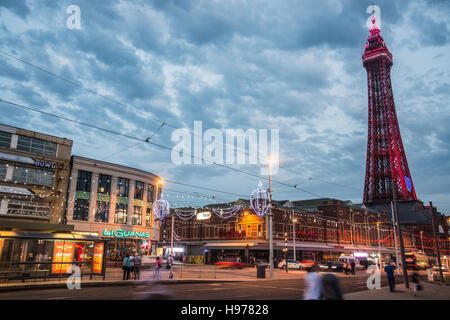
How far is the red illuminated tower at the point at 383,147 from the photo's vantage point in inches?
4840

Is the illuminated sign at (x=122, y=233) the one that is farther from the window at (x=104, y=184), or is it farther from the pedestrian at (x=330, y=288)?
the pedestrian at (x=330, y=288)

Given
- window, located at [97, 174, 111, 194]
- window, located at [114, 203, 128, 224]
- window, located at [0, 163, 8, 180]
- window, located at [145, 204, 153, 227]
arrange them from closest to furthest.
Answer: window, located at [0, 163, 8, 180] < window, located at [97, 174, 111, 194] < window, located at [114, 203, 128, 224] < window, located at [145, 204, 153, 227]

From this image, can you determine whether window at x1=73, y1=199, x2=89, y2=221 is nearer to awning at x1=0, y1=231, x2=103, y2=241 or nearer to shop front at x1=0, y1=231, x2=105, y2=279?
shop front at x1=0, y1=231, x2=105, y2=279

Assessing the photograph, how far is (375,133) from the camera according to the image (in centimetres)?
12788

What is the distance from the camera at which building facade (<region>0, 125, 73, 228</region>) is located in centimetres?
3488

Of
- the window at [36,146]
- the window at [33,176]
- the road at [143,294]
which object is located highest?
the window at [36,146]

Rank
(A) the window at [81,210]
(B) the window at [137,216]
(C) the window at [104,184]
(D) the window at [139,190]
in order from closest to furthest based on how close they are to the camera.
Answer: (A) the window at [81,210] → (C) the window at [104,184] → (B) the window at [137,216] → (D) the window at [139,190]

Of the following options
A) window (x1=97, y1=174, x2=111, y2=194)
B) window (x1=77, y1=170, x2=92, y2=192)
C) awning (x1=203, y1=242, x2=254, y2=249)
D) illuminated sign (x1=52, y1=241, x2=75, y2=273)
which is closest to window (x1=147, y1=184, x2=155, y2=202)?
window (x1=97, y1=174, x2=111, y2=194)

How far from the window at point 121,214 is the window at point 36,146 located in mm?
10782

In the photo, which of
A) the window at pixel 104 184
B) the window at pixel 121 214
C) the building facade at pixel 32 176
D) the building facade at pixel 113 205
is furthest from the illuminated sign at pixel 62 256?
the window at pixel 121 214

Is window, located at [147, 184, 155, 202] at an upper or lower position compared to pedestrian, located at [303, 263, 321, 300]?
upper

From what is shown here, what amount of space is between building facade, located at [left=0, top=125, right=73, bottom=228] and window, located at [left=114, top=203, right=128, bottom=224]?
23.2 feet

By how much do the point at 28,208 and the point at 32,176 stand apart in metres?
3.30
